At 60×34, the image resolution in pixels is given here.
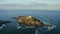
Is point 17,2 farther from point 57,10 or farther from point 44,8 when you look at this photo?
point 57,10

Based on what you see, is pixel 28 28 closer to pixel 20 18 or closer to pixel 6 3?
pixel 20 18

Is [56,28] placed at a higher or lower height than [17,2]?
lower

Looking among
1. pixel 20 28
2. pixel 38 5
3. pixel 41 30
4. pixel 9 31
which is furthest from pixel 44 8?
pixel 9 31

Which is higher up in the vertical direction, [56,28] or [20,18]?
[20,18]

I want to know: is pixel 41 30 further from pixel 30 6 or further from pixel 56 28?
pixel 30 6

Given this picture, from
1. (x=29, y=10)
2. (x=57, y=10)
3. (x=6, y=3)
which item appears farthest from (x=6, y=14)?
(x=57, y=10)

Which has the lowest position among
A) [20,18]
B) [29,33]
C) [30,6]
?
[29,33]

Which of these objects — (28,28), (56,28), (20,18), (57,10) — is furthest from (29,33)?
(57,10)
